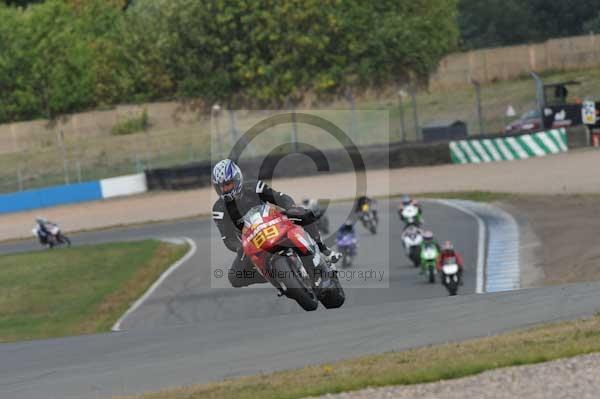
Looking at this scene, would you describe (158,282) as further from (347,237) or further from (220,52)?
(220,52)

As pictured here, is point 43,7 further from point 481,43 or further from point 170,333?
point 170,333

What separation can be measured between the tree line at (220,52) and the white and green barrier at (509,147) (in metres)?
19.0

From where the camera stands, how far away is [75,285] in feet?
77.8

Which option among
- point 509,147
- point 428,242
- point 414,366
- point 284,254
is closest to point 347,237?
point 428,242

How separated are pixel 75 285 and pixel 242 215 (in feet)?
43.2

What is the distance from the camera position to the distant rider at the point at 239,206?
1106 cm

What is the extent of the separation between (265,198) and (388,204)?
69.3 feet

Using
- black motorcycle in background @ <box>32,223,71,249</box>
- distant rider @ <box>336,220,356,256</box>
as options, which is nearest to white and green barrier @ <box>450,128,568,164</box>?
black motorcycle in background @ <box>32,223,71,249</box>

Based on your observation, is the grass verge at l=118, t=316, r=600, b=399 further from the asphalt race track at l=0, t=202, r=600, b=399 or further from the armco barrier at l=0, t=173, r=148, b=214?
the armco barrier at l=0, t=173, r=148, b=214

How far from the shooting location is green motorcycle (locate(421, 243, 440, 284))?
66.7 feet

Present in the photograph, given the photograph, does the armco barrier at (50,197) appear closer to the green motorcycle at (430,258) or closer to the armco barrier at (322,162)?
the armco barrier at (322,162)

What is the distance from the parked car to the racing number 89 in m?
27.7

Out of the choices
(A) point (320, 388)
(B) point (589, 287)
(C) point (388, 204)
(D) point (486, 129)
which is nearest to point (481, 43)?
(D) point (486, 129)

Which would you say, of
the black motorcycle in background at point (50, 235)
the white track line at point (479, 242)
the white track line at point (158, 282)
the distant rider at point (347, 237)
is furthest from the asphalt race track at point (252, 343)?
the black motorcycle in background at point (50, 235)
